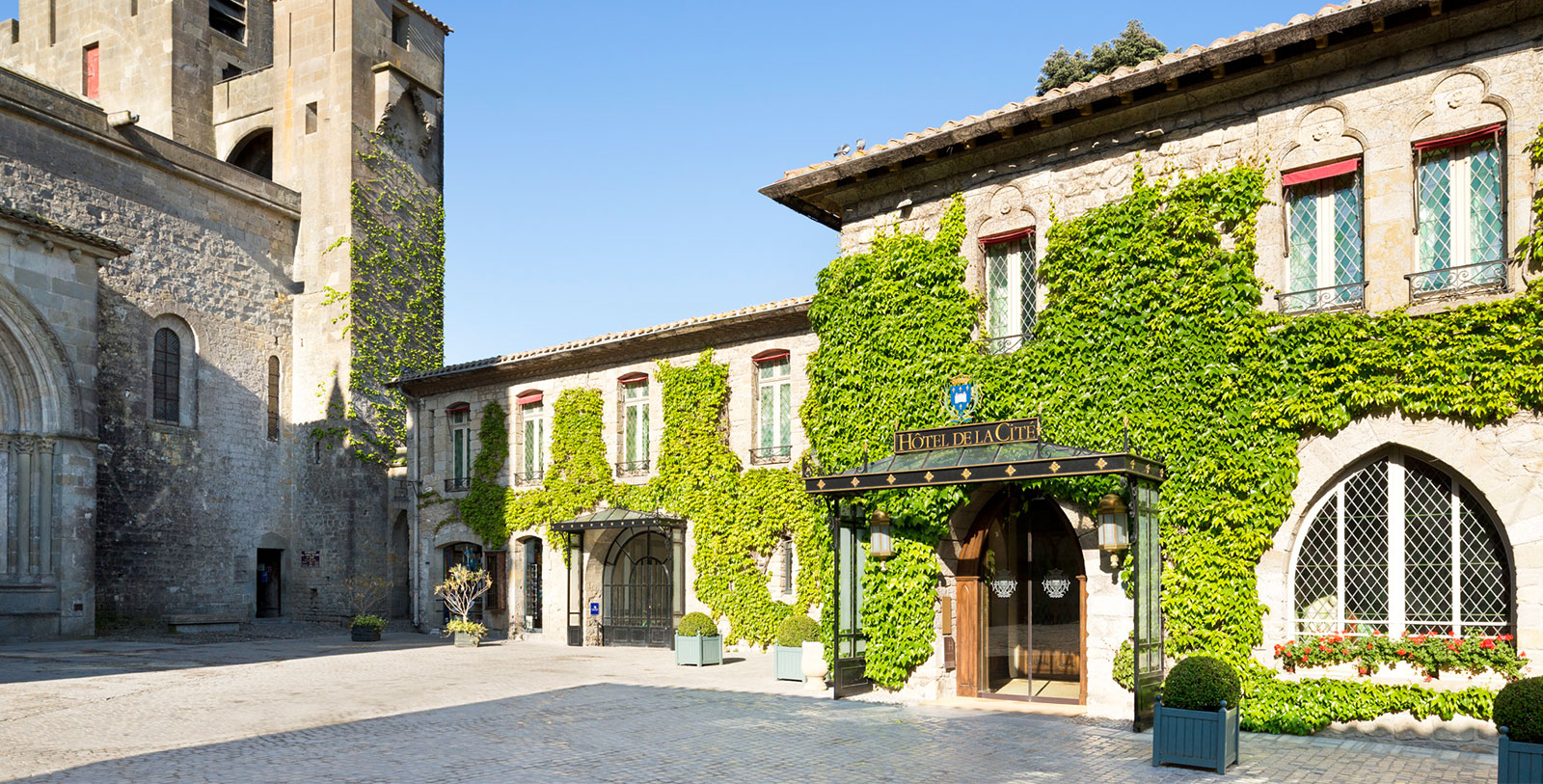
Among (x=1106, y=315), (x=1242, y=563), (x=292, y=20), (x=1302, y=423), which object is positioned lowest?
(x=1242, y=563)

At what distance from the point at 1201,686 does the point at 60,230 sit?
23.2 meters

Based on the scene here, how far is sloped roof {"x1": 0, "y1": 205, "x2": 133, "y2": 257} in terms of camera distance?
71.0 ft

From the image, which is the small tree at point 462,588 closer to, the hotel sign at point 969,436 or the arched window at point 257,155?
the hotel sign at point 969,436

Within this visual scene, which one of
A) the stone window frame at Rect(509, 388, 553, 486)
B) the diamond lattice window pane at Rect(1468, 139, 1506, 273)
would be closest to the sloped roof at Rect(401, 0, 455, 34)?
the stone window frame at Rect(509, 388, 553, 486)

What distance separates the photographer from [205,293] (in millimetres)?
28750

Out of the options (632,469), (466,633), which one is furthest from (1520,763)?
(466,633)

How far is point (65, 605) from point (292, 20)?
18030mm

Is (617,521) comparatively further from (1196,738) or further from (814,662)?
(1196,738)

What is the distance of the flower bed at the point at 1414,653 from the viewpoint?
33.0 feet

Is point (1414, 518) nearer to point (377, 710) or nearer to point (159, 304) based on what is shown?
point (377, 710)

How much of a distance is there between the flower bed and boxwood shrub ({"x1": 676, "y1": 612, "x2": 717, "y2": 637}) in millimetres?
10290

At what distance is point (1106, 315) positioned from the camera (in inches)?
495

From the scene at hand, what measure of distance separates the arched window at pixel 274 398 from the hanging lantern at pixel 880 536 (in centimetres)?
2214

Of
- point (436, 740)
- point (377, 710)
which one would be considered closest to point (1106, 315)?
point (436, 740)
